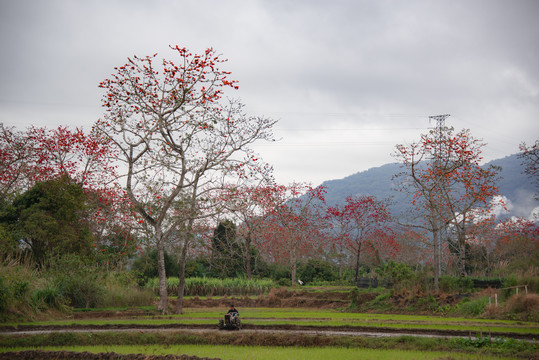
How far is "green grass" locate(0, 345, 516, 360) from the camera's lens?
9461 millimetres

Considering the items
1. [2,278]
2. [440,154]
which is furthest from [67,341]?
[440,154]

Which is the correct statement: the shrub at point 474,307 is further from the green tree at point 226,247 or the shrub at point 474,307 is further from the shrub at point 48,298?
the shrub at point 48,298

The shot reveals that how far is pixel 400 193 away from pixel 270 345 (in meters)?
156

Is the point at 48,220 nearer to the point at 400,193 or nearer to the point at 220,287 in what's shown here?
the point at 220,287

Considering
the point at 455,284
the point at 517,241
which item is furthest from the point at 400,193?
the point at 455,284

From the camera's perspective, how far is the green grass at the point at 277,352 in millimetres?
9461

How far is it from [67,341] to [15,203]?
15184 millimetres

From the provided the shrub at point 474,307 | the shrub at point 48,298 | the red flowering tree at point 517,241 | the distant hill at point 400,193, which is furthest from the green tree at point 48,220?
the distant hill at point 400,193

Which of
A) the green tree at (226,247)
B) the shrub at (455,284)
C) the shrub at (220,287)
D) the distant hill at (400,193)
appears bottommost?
the shrub at (220,287)

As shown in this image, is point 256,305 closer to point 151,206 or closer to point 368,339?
point 151,206

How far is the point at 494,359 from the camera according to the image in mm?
9039

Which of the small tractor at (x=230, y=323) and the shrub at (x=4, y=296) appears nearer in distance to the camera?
the small tractor at (x=230, y=323)

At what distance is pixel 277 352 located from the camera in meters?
10.2

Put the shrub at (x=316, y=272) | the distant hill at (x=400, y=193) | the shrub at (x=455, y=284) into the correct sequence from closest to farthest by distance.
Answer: the shrub at (x=455, y=284) → the shrub at (x=316, y=272) → the distant hill at (x=400, y=193)
